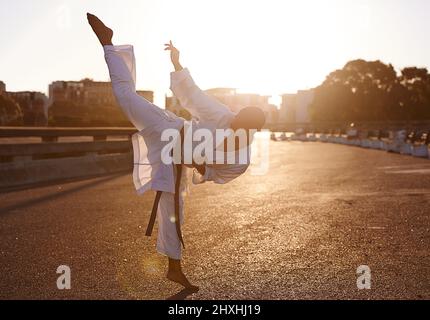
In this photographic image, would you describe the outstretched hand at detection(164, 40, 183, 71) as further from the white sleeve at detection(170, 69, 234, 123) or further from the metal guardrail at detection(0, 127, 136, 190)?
the metal guardrail at detection(0, 127, 136, 190)

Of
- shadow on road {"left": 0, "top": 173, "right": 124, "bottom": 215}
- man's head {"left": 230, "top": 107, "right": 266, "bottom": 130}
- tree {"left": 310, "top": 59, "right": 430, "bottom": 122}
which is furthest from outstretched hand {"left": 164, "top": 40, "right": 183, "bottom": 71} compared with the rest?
tree {"left": 310, "top": 59, "right": 430, "bottom": 122}

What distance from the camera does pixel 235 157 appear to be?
222 inches

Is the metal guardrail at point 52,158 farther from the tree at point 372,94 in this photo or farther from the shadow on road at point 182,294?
the tree at point 372,94

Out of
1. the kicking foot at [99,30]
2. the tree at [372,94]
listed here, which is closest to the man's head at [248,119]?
the kicking foot at [99,30]

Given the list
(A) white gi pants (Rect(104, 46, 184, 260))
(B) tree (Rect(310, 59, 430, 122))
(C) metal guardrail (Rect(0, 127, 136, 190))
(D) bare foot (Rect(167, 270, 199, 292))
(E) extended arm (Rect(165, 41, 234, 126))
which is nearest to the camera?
(D) bare foot (Rect(167, 270, 199, 292))

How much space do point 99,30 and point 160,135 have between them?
1.11 metres

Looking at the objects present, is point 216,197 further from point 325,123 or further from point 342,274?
point 325,123

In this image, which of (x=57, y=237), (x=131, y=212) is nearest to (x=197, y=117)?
(x=57, y=237)

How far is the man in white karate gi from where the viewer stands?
17.9ft

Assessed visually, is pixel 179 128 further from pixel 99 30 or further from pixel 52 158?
pixel 52 158

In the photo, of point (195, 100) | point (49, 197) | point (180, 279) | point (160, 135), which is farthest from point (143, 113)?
point (49, 197)

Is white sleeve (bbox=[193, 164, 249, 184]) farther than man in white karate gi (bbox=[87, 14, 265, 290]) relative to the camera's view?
Yes

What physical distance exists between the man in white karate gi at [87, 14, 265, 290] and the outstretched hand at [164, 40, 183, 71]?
44 cm

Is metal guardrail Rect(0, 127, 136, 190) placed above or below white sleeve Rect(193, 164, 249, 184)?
below
